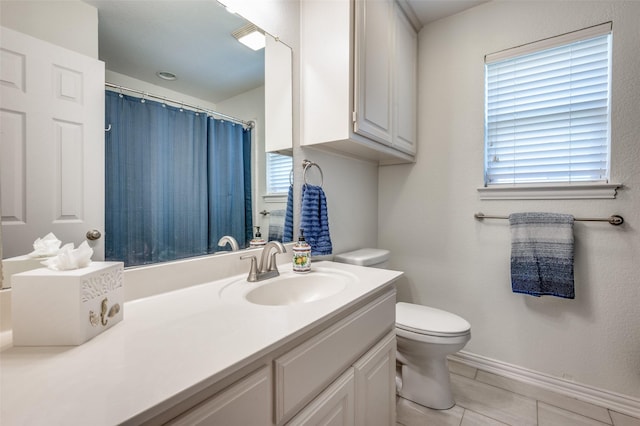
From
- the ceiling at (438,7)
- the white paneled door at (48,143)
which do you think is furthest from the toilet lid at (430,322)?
the ceiling at (438,7)

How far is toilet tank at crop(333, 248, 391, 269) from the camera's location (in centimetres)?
170

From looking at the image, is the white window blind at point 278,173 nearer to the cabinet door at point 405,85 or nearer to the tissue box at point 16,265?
the cabinet door at point 405,85

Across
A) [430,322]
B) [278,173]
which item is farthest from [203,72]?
[430,322]

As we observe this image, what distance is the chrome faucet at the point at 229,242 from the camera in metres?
1.16

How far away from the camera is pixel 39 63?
0.70 m

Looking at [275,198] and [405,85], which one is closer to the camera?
[275,198]

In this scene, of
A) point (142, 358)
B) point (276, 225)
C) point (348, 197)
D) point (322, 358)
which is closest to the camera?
point (142, 358)

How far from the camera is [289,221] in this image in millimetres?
1491

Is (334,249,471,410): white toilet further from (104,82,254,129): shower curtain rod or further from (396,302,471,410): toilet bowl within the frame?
(104,82,254,129): shower curtain rod

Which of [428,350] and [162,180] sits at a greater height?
[162,180]

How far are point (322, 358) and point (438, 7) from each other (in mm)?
2282

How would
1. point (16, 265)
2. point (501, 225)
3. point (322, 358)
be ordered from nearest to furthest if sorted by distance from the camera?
point (16, 265), point (322, 358), point (501, 225)

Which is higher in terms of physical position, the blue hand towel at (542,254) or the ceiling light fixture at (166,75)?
the ceiling light fixture at (166,75)

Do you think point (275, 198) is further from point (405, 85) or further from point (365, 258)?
point (405, 85)
